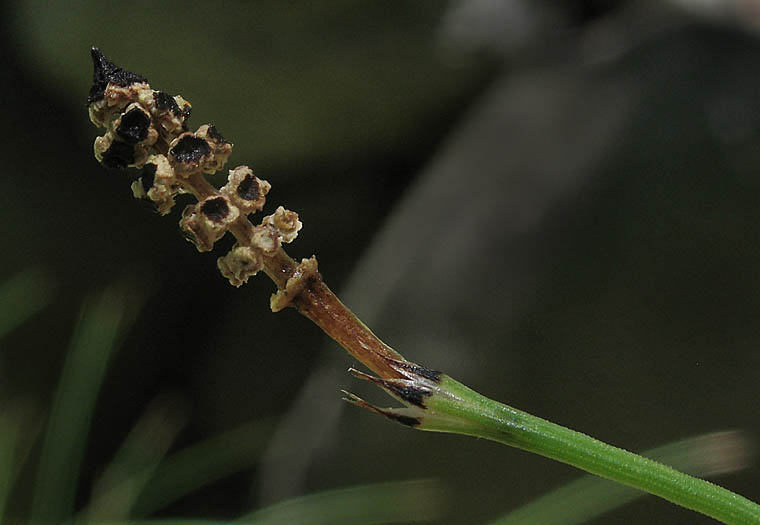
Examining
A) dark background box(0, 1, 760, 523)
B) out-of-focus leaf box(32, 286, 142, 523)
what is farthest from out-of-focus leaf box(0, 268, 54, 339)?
out-of-focus leaf box(32, 286, 142, 523)

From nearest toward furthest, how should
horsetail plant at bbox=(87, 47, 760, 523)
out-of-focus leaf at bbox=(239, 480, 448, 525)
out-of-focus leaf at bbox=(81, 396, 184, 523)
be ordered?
horsetail plant at bbox=(87, 47, 760, 523), out-of-focus leaf at bbox=(239, 480, 448, 525), out-of-focus leaf at bbox=(81, 396, 184, 523)

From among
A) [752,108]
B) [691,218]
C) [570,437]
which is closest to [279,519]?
[570,437]

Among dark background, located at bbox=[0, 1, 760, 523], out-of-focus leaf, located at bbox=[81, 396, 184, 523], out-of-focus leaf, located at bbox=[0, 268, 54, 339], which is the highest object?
dark background, located at bbox=[0, 1, 760, 523]

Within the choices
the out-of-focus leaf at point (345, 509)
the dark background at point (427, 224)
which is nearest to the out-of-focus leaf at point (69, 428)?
the out-of-focus leaf at point (345, 509)

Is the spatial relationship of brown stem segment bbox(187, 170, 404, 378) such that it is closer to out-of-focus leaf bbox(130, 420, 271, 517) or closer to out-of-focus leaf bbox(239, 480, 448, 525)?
out-of-focus leaf bbox(239, 480, 448, 525)

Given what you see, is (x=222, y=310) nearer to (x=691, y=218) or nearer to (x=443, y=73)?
(x=443, y=73)

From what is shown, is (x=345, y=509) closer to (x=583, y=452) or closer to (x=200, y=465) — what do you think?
(x=200, y=465)
